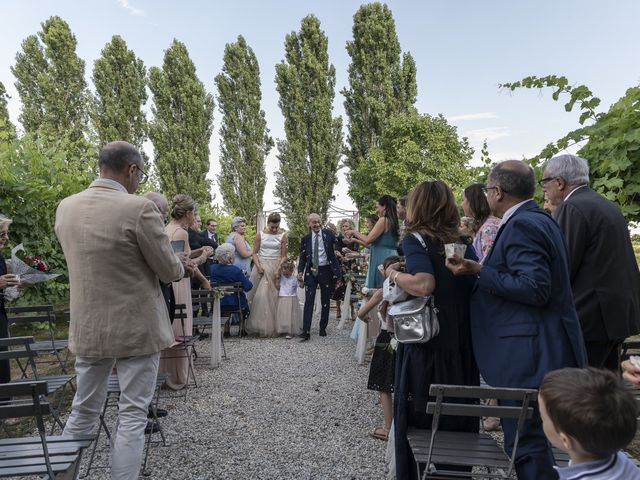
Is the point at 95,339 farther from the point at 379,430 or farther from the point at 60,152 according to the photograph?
the point at 60,152

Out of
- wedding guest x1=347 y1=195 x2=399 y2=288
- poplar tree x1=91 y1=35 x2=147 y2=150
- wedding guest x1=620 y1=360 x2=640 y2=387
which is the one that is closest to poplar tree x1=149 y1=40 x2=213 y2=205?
poplar tree x1=91 y1=35 x2=147 y2=150

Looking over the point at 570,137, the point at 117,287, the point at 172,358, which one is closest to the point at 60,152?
the point at 172,358

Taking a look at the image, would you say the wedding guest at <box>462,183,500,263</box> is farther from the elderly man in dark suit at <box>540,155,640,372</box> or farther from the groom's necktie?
the groom's necktie

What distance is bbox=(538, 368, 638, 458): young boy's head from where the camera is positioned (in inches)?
60.2

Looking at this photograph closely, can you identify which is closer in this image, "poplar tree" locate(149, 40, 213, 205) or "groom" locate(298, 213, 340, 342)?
"groom" locate(298, 213, 340, 342)

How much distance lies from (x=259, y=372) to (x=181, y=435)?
7.18 ft

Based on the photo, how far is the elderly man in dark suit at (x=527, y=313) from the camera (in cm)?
237

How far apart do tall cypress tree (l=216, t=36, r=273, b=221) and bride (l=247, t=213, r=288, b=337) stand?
84.0 ft

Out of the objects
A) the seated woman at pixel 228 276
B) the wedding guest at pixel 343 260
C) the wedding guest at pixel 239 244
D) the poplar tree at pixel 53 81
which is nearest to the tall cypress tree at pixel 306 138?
the poplar tree at pixel 53 81

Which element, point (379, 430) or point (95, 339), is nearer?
point (95, 339)

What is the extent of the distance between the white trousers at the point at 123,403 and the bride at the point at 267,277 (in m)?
5.97

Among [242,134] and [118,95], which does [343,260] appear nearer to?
[242,134]

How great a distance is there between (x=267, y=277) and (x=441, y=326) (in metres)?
6.38

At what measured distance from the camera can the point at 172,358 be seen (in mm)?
5805
